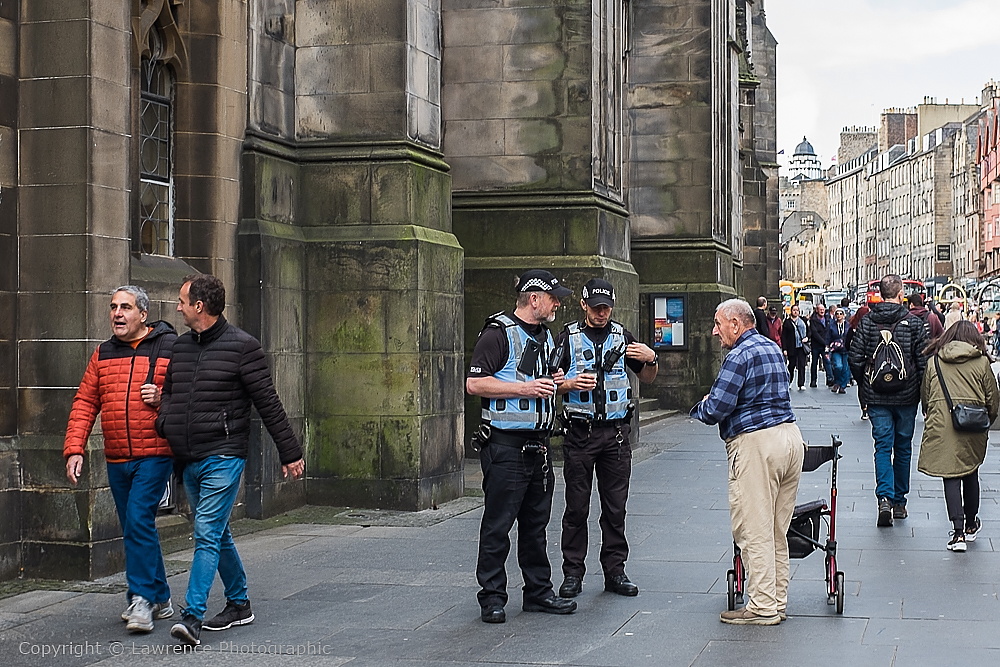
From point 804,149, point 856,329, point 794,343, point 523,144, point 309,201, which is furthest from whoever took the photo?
point 804,149

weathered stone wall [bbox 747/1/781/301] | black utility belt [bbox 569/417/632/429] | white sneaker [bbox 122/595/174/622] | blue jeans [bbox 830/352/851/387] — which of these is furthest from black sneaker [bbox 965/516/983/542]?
weathered stone wall [bbox 747/1/781/301]

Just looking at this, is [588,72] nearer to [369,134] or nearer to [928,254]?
[369,134]

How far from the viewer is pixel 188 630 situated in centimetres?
744

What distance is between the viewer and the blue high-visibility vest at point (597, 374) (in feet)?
28.6

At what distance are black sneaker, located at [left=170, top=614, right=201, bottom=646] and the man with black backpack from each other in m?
5.87

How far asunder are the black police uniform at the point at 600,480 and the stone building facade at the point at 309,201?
2.88m

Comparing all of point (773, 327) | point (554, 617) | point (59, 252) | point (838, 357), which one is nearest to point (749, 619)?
point (554, 617)

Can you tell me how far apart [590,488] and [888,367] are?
3.57m

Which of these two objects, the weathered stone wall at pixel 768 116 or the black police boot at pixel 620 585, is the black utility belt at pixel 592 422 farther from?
the weathered stone wall at pixel 768 116

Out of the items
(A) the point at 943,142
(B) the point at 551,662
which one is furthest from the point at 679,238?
(A) the point at 943,142

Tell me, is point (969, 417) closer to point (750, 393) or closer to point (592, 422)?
point (750, 393)

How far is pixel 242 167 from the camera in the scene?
12086 millimetres

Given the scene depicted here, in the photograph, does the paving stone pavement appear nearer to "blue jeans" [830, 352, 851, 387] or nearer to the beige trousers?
the beige trousers

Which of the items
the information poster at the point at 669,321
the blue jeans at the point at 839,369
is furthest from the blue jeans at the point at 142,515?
the blue jeans at the point at 839,369
